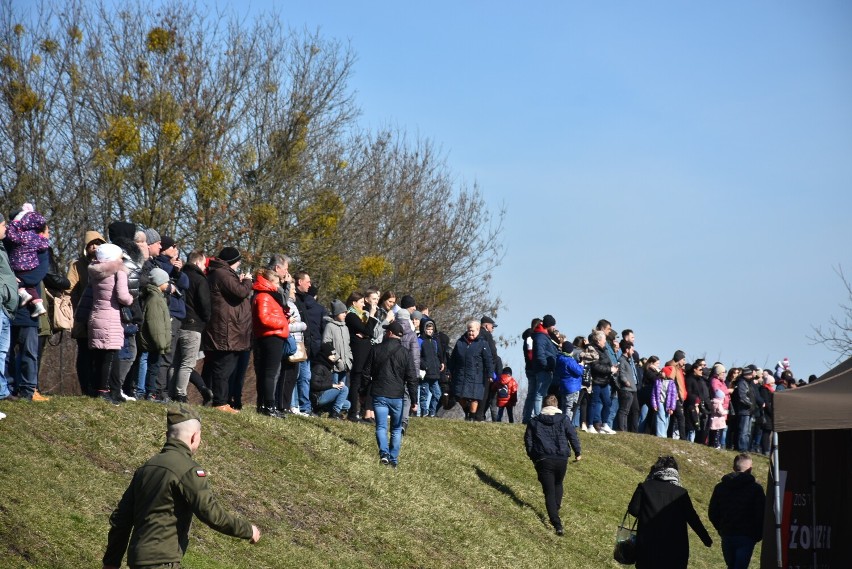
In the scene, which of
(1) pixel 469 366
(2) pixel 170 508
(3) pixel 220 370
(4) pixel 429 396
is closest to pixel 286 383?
(3) pixel 220 370

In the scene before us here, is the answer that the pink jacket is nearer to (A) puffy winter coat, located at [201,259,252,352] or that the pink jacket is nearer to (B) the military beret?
(A) puffy winter coat, located at [201,259,252,352]

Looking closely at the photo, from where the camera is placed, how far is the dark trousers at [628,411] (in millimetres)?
26781

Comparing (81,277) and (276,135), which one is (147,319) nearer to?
(81,277)

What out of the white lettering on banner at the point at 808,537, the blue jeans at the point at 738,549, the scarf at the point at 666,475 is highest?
the scarf at the point at 666,475

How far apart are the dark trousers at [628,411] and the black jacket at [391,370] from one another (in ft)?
34.3

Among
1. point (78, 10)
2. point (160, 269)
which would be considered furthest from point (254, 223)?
point (160, 269)

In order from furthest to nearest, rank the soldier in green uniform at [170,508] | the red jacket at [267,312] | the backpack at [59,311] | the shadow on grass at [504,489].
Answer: the shadow on grass at [504,489] → the red jacket at [267,312] → the backpack at [59,311] → the soldier in green uniform at [170,508]

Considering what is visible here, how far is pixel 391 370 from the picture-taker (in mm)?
17109

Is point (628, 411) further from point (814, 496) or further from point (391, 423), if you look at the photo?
point (814, 496)

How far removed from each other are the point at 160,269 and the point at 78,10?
17.7 metres

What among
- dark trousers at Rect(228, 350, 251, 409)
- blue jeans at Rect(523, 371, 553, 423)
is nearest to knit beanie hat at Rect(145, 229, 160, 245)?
dark trousers at Rect(228, 350, 251, 409)

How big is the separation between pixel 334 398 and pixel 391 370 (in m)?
2.97

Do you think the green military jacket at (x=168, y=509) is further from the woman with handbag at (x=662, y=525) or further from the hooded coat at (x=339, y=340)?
the hooded coat at (x=339, y=340)

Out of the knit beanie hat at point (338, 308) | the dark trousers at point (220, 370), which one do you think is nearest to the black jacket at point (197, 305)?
the dark trousers at point (220, 370)
